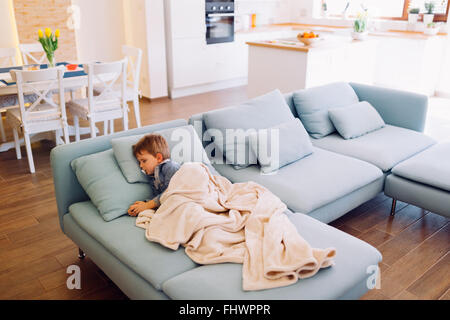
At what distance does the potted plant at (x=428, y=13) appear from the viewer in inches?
237

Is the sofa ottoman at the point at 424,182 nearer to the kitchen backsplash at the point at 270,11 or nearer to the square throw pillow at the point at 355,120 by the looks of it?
the square throw pillow at the point at 355,120

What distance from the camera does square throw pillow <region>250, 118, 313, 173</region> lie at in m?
2.65

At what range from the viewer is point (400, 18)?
21.9ft

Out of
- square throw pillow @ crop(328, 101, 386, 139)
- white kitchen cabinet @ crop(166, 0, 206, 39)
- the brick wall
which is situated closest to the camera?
square throw pillow @ crop(328, 101, 386, 139)

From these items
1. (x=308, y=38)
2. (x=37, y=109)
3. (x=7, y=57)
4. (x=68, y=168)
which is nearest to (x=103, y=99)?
(x=37, y=109)

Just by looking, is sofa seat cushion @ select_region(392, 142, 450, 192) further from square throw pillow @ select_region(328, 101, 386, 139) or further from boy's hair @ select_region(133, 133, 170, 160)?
boy's hair @ select_region(133, 133, 170, 160)

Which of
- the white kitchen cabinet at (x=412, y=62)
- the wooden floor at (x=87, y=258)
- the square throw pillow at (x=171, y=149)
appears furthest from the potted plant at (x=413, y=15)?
the square throw pillow at (x=171, y=149)

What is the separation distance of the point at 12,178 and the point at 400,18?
20.2ft

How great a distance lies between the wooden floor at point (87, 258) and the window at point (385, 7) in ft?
14.3

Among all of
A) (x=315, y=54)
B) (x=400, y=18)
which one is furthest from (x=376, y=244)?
(x=400, y=18)

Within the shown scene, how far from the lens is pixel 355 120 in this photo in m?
3.30

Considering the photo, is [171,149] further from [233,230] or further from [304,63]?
[304,63]

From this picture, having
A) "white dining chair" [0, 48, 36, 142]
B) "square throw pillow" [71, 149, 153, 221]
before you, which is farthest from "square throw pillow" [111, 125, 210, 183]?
"white dining chair" [0, 48, 36, 142]

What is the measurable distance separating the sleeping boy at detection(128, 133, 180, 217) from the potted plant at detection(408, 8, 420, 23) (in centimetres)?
563
